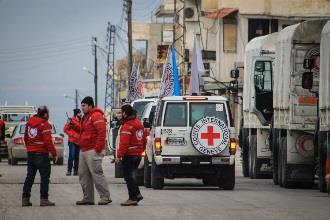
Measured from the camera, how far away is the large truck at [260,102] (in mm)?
34062

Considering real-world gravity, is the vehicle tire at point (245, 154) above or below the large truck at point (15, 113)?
below

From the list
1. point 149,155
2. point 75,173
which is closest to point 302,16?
point 75,173

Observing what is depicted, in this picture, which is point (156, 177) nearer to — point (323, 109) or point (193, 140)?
point (193, 140)

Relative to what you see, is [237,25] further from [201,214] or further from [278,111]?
[201,214]

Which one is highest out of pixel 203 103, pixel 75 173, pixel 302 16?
pixel 302 16

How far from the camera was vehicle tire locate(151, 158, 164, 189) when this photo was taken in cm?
2747

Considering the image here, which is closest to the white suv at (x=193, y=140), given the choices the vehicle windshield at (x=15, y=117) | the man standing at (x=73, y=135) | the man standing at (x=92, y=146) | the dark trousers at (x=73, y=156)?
the man standing at (x=73, y=135)

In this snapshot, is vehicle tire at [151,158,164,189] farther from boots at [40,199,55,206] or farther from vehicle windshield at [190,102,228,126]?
boots at [40,199,55,206]

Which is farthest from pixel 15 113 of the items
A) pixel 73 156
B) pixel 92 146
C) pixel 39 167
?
pixel 92 146

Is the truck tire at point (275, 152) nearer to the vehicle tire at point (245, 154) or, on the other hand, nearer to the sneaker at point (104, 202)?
the vehicle tire at point (245, 154)

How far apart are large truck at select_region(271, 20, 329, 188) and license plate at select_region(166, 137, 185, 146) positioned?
107 inches

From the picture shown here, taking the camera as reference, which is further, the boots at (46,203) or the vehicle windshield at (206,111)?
the vehicle windshield at (206,111)

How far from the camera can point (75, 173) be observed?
3562 centimetres

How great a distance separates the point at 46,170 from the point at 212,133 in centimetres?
581
